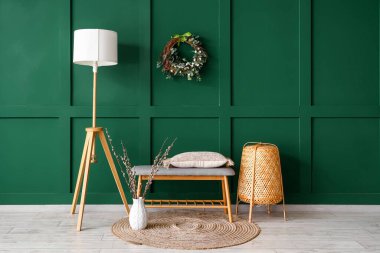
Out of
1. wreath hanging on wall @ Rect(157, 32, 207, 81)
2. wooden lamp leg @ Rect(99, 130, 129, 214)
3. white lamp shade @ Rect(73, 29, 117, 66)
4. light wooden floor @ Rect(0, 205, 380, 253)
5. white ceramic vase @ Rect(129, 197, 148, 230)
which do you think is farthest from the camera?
wreath hanging on wall @ Rect(157, 32, 207, 81)

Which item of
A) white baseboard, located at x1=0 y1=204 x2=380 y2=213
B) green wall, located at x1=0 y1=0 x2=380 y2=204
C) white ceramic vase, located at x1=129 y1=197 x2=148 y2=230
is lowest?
white baseboard, located at x1=0 y1=204 x2=380 y2=213

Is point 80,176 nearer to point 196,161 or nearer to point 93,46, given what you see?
point 196,161

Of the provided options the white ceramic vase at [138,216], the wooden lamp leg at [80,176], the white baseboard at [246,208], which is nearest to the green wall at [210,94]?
the white baseboard at [246,208]

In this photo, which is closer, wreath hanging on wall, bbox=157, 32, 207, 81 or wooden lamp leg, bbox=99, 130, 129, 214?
wooden lamp leg, bbox=99, 130, 129, 214

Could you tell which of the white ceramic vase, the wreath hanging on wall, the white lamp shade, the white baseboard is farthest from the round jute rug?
the white lamp shade

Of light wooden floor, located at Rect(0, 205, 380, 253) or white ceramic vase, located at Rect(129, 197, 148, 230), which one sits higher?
white ceramic vase, located at Rect(129, 197, 148, 230)

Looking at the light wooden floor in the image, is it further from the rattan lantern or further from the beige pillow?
the beige pillow

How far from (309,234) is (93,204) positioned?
2.13 m

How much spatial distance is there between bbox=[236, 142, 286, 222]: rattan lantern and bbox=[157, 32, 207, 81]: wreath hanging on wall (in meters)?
0.98

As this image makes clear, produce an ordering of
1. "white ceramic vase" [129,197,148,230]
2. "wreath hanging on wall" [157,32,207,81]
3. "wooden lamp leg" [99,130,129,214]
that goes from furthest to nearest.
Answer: "wreath hanging on wall" [157,32,207,81], "wooden lamp leg" [99,130,129,214], "white ceramic vase" [129,197,148,230]

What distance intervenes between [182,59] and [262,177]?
55.2 inches

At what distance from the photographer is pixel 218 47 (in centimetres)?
389

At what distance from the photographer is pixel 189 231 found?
3109 mm

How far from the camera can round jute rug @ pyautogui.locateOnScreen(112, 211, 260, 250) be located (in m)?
2.85
